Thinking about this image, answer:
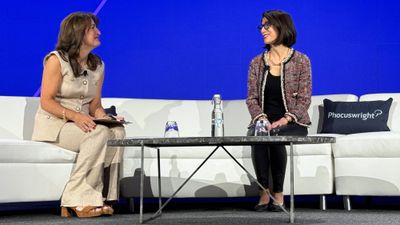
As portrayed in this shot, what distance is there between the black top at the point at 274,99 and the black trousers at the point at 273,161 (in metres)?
0.10

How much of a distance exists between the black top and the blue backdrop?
1305mm

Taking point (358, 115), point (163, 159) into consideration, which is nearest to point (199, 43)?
point (358, 115)

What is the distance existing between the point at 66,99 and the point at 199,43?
1724 mm

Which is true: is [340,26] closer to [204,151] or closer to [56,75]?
[204,151]

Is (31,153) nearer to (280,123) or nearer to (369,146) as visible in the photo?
(280,123)

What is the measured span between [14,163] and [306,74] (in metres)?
1.50

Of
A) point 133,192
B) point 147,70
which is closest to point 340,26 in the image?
point 147,70

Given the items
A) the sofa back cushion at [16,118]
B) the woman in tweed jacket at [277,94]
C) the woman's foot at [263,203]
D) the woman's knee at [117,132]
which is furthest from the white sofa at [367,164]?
the sofa back cushion at [16,118]

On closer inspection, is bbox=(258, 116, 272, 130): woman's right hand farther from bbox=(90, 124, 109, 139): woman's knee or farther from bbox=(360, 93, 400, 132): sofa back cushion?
bbox=(360, 93, 400, 132): sofa back cushion

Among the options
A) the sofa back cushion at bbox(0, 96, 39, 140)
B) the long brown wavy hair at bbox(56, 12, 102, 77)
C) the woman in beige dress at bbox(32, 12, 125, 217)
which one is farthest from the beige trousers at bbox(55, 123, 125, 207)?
the sofa back cushion at bbox(0, 96, 39, 140)

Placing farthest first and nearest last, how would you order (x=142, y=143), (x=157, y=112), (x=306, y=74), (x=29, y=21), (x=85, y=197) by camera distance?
(x=29, y=21)
(x=157, y=112)
(x=306, y=74)
(x=85, y=197)
(x=142, y=143)

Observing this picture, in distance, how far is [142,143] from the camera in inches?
109

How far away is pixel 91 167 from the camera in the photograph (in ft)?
10.9

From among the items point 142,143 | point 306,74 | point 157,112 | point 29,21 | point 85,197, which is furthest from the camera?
point 29,21
